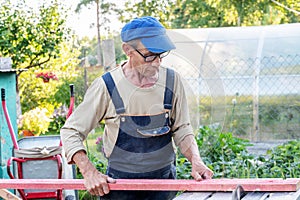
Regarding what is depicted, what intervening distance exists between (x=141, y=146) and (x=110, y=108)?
25cm

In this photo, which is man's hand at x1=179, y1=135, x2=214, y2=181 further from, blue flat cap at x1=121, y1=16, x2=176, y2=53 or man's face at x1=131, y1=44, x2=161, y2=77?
blue flat cap at x1=121, y1=16, x2=176, y2=53

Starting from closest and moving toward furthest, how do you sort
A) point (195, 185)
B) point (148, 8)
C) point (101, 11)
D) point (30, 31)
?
point (195, 185), point (30, 31), point (148, 8), point (101, 11)

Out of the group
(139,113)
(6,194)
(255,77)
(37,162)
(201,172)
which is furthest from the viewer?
(255,77)

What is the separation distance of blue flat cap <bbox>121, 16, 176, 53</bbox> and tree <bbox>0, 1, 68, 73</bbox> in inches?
222

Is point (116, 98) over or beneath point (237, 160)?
over

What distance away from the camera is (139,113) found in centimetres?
328

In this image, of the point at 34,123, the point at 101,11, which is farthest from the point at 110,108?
the point at 101,11

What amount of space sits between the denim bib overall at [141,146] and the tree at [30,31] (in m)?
5.65

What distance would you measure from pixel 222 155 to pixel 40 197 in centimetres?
170

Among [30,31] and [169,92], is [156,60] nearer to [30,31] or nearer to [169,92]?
[169,92]

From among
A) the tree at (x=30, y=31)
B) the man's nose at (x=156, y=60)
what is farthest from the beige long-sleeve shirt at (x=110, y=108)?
the tree at (x=30, y=31)

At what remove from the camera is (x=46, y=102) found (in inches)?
465

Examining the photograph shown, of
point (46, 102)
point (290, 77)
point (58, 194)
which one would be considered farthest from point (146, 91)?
point (46, 102)

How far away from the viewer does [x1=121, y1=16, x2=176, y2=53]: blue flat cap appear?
10.4 ft
